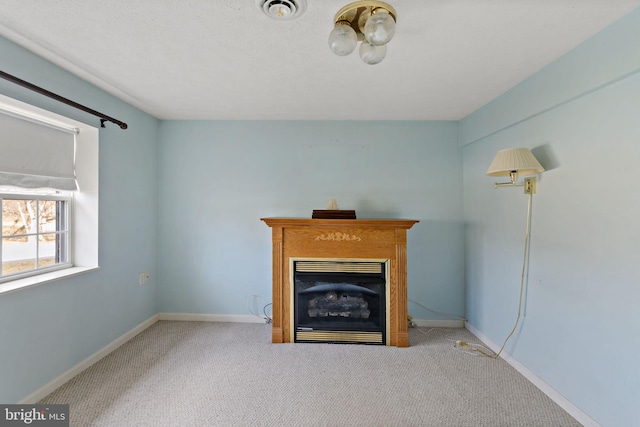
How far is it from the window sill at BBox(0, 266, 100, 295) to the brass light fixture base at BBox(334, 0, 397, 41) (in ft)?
7.96

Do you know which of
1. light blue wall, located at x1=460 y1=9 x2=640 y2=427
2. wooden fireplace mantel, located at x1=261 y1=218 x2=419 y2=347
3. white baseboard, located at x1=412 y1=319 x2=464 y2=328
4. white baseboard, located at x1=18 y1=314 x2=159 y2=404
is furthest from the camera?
white baseboard, located at x1=412 y1=319 x2=464 y2=328

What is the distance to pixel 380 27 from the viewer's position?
1194 mm

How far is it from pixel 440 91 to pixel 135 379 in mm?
3354

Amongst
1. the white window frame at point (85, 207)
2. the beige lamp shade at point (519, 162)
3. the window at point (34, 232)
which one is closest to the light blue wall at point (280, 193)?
the white window frame at point (85, 207)

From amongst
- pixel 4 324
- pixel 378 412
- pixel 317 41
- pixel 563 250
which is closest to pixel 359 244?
pixel 378 412

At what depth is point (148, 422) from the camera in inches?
64.9

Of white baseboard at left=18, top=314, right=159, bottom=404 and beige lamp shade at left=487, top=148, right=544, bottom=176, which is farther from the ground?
beige lamp shade at left=487, top=148, right=544, bottom=176

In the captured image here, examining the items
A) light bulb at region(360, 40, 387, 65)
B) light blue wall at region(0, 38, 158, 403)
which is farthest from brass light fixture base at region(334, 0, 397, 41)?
light blue wall at region(0, 38, 158, 403)

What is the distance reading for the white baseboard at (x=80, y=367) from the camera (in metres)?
1.79

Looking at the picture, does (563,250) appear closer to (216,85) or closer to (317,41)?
(317,41)

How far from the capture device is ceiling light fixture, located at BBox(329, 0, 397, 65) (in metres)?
1.20

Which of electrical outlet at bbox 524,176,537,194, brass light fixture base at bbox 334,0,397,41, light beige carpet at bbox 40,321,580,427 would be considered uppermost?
brass light fixture base at bbox 334,0,397,41

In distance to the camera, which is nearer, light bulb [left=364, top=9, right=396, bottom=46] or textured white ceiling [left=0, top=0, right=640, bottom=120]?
light bulb [left=364, top=9, right=396, bottom=46]

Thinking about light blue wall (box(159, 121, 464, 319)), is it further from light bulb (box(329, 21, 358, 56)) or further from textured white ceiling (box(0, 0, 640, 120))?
light bulb (box(329, 21, 358, 56))
